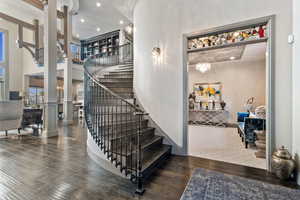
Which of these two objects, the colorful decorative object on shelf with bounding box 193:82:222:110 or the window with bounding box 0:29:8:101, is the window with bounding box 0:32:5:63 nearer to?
the window with bounding box 0:29:8:101

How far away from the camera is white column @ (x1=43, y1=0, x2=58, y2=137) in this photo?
462 centimetres

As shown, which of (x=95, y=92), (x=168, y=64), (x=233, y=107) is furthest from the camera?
(x=233, y=107)

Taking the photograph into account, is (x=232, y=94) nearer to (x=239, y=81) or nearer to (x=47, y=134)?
(x=239, y=81)

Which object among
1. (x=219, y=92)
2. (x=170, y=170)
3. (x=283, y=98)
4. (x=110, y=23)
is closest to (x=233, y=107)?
(x=219, y=92)

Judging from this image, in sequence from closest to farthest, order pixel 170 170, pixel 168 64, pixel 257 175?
1. pixel 257 175
2. pixel 170 170
3. pixel 168 64

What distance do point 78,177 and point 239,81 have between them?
23.1ft

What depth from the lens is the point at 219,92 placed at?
6.77 meters

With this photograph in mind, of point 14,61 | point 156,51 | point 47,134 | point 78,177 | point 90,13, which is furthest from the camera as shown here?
point 14,61

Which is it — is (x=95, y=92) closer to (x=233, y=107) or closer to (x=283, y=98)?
(x=283, y=98)

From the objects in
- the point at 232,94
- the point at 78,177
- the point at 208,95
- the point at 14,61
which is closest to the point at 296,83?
the point at 78,177

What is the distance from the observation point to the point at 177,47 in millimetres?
3193

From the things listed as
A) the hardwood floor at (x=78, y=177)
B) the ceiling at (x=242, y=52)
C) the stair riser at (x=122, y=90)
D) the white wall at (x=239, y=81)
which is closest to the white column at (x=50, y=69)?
the hardwood floor at (x=78, y=177)

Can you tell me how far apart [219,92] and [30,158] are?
23.5 ft

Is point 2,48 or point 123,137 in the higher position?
point 2,48
